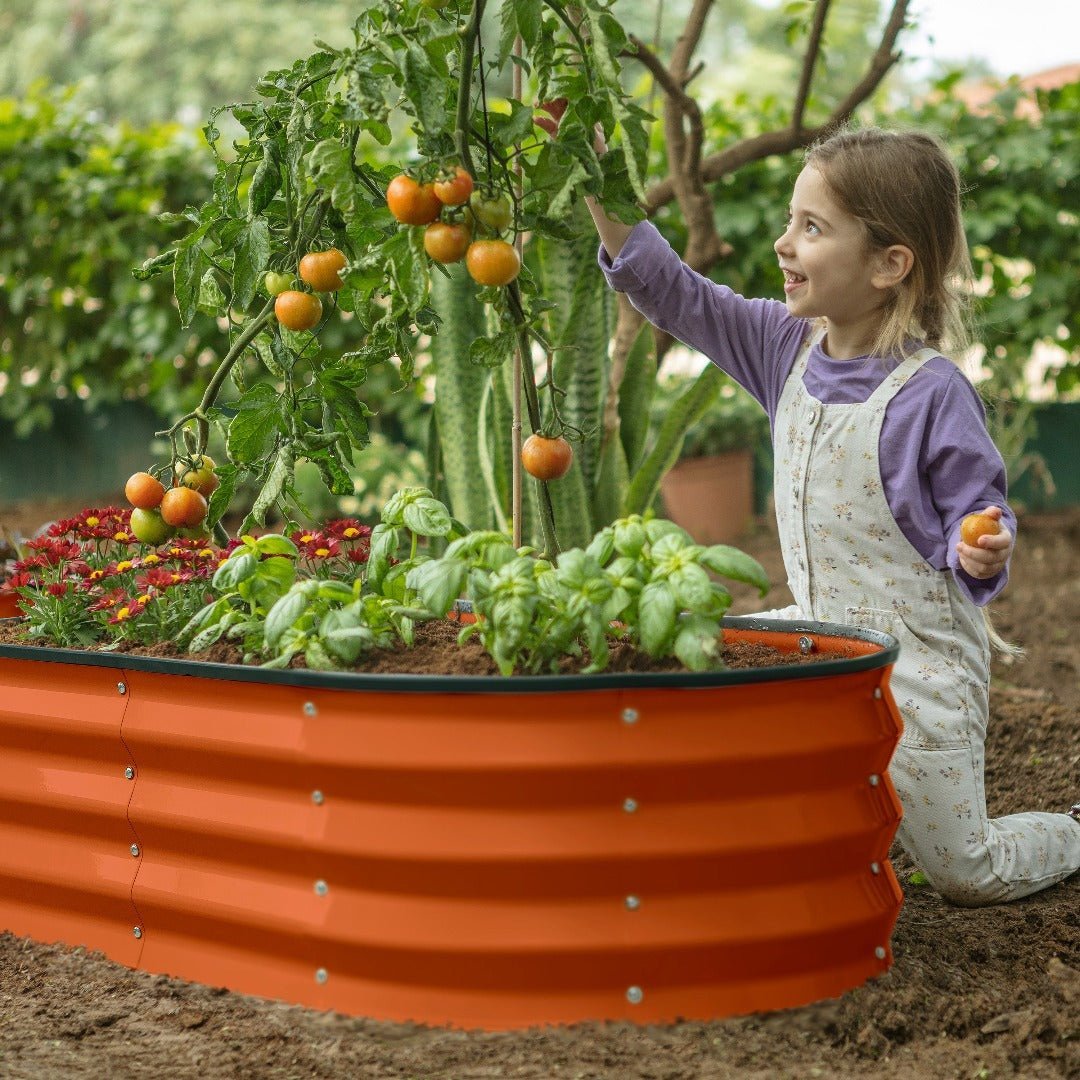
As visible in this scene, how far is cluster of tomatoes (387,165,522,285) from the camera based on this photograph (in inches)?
60.9

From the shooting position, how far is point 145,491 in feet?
6.32

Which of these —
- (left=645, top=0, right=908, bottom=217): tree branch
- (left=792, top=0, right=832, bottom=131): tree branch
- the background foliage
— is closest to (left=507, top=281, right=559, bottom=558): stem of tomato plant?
(left=645, top=0, right=908, bottom=217): tree branch

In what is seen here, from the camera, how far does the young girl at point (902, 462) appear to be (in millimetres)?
1943

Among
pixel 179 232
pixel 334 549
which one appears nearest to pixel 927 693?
pixel 334 549

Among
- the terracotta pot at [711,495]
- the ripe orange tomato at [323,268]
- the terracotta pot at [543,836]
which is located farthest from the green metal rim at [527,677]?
the terracotta pot at [711,495]

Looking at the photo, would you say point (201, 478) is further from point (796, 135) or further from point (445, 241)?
point (796, 135)

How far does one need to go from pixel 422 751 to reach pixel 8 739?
2.35 feet

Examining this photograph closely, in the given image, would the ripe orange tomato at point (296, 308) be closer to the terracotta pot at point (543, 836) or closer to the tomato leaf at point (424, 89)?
the tomato leaf at point (424, 89)

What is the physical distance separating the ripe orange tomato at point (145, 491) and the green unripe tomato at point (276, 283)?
0.33 m

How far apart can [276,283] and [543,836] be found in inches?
34.0

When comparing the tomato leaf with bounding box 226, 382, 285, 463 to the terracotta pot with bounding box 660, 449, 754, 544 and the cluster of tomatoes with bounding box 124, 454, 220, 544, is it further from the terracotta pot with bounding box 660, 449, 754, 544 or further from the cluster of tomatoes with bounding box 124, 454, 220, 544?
the terracotta pot with bounding box 660, 449, 754, 544

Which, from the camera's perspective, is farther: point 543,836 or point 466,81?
point 466,81

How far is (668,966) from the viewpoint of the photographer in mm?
1474

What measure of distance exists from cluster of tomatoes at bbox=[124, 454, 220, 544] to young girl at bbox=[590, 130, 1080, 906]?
71 centimetres
